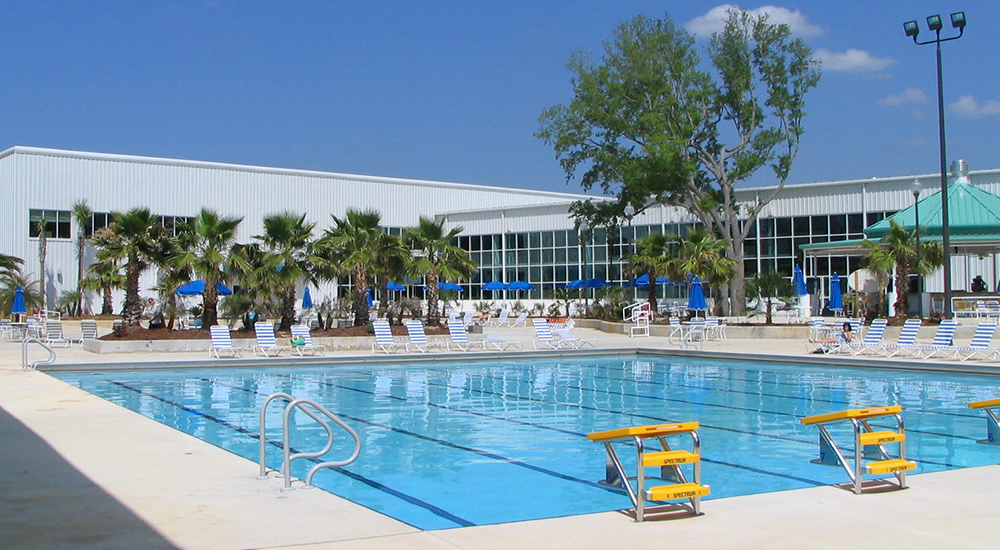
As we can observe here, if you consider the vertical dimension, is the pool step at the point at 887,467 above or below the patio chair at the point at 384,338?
below

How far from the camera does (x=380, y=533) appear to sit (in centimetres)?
618

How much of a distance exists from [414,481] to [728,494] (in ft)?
9.65

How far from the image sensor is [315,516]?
262 inches

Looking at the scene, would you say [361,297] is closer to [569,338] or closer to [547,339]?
[547,339]

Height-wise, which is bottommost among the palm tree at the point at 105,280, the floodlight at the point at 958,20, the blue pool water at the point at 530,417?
the blue pool water at the point at 530,417

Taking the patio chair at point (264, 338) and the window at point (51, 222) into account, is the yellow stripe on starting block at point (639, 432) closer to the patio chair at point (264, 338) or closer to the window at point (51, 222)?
the patio chair at point (264, 338)

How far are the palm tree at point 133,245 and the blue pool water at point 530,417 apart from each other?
5.77m

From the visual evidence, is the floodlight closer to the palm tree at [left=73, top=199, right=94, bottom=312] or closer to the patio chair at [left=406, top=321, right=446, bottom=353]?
the patio chair at [left=406, top=321, right=446, bottom=353]

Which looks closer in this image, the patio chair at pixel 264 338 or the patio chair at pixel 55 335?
the patio chair at pixel 264 338

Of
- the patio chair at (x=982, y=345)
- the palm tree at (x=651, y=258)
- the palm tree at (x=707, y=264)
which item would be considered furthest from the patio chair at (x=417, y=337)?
the palm tree at (x=651, y=258)

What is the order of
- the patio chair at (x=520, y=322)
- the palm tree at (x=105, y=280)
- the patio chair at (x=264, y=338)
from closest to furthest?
the patio chair at (x=264, y=338) < the palm tree at (x=105, y=280) < the patio chair at (x=520, y=322)

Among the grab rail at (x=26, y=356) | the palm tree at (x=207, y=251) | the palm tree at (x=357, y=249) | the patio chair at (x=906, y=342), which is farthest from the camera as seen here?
the palm tree at (x=357, y=249)

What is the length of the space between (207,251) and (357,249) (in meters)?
4.63

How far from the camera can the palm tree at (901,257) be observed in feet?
103
